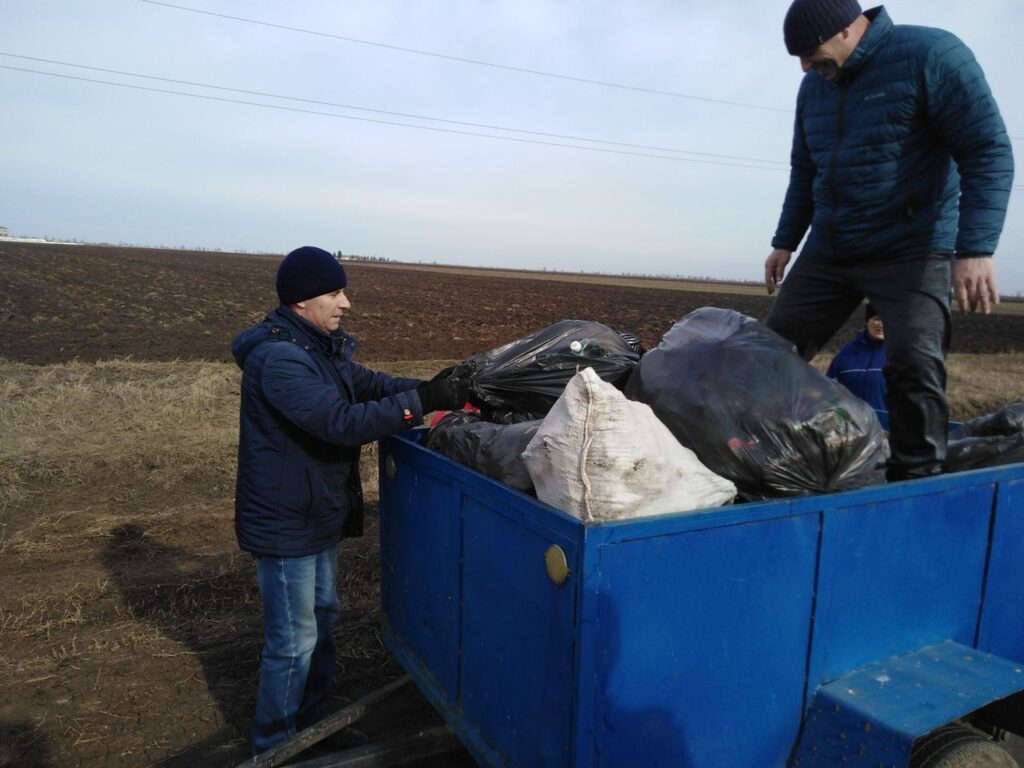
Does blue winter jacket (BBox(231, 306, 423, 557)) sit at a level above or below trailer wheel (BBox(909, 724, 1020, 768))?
above

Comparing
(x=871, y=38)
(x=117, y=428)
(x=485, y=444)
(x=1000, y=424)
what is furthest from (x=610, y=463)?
(x=117, y=428)

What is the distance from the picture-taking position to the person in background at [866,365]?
14.1 ft

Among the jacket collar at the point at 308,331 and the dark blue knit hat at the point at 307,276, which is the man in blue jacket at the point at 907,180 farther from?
the jacket collar at the point at 308,331

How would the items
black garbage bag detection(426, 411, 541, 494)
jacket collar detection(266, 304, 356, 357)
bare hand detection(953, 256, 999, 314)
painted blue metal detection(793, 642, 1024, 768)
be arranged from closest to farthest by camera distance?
painted blue metal detection(793, 642, 1024, 768), black garbage bag detection(426, 411, 541, 494), bare hand detection(953, 256, 999, 314), jacket collar detection(266, 304, 356, 357)

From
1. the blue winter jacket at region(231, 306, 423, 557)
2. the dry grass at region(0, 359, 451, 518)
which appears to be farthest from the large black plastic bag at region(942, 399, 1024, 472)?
the dry grass at region(0, 359, 451, 518)

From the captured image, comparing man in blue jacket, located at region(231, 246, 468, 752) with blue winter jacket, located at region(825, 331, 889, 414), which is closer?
man in blue jacket, located at region(231, 246, 468, 752)

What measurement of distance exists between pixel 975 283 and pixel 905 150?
0.50 metres

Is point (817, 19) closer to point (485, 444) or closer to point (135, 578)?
point (485, 444)

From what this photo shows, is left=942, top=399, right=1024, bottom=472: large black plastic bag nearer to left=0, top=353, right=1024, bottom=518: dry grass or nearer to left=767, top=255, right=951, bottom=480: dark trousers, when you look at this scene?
left=767, top=255, right=951, bottom=480: dark trousers

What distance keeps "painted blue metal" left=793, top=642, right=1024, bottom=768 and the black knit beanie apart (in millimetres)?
1895

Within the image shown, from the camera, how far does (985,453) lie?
257 centimetres

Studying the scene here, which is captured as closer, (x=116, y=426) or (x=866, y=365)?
(x=866, y=365)

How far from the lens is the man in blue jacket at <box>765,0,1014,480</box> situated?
233cm

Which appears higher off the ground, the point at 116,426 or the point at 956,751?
the point at 956,751
